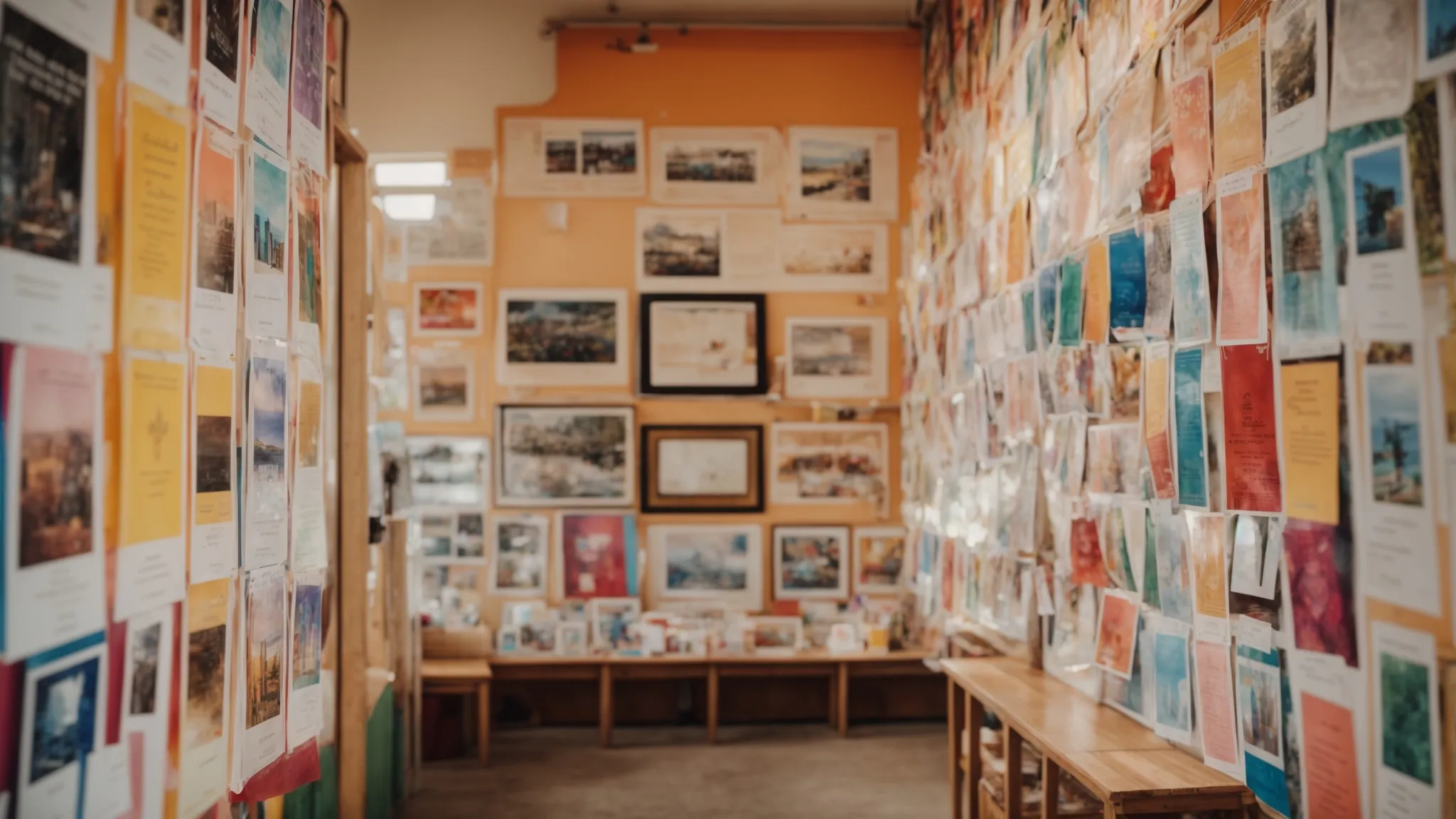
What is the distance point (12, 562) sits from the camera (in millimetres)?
1296

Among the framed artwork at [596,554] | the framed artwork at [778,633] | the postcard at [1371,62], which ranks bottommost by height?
the framed artwork at [778,633]

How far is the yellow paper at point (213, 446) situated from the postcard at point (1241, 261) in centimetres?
199

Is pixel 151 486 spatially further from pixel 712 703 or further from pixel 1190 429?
pixel 712 703

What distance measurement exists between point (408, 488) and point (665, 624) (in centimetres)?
163

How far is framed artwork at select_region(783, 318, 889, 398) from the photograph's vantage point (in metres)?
5.79

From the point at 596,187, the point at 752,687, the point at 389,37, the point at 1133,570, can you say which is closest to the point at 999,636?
the point at 1133,570

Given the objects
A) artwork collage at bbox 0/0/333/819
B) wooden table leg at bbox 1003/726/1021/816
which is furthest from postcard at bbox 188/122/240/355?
wooden table leg at bbox 1003/726/1021/816

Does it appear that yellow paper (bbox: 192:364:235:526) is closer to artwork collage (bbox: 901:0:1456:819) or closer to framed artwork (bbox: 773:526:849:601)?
artwork collage (bbox: 901:0:1456:819)

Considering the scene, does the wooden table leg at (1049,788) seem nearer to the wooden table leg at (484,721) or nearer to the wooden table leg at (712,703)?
the wooden table leg at (712,703)

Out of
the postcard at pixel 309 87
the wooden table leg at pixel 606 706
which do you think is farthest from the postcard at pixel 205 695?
the wooden table leg at pixel 606 706

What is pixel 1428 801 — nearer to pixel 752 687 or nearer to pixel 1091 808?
pixel 1091 808

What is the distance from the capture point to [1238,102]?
2217mm

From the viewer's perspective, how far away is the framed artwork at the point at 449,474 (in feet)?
18.6

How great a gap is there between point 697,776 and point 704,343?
2.24 m
